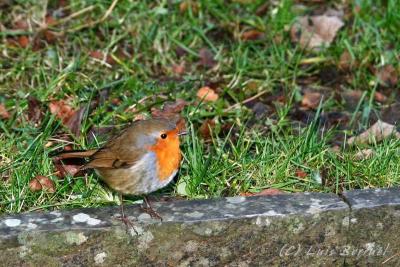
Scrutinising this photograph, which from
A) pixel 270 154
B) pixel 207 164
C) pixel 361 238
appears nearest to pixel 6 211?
pixel 207 164

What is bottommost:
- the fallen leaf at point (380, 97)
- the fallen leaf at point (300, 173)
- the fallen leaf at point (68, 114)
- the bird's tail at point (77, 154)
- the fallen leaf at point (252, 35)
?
the fallen leaf at point (380, 97)

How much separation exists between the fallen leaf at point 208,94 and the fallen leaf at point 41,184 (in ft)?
4.81

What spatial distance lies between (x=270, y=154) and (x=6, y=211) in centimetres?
148

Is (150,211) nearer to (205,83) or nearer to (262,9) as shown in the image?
(205,83)

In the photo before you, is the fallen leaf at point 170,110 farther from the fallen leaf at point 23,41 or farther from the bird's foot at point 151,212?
the bird's foot at point 151,212

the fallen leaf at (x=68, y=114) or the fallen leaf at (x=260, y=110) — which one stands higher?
the fallen leaf at (x=68, y=114)

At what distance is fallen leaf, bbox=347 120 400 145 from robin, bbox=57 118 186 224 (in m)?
1.40

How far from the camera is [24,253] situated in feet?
12.1

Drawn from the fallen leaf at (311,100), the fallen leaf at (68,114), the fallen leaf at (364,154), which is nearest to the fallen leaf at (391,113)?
the fallen leaf at (311,100)

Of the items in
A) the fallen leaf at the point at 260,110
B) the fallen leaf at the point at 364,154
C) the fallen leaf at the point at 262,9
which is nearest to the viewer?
the fallen leaf at the point at 364,154

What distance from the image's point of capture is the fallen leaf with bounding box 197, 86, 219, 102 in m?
5.50

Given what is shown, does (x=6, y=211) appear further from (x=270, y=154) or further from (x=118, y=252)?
(x=270, y=154)

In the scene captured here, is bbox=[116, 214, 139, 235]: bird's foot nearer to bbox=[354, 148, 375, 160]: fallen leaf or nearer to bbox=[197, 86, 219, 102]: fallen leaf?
bbox=[354, 148, 375, 160]: fallen leaf

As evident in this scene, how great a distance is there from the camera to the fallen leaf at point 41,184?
425cm
